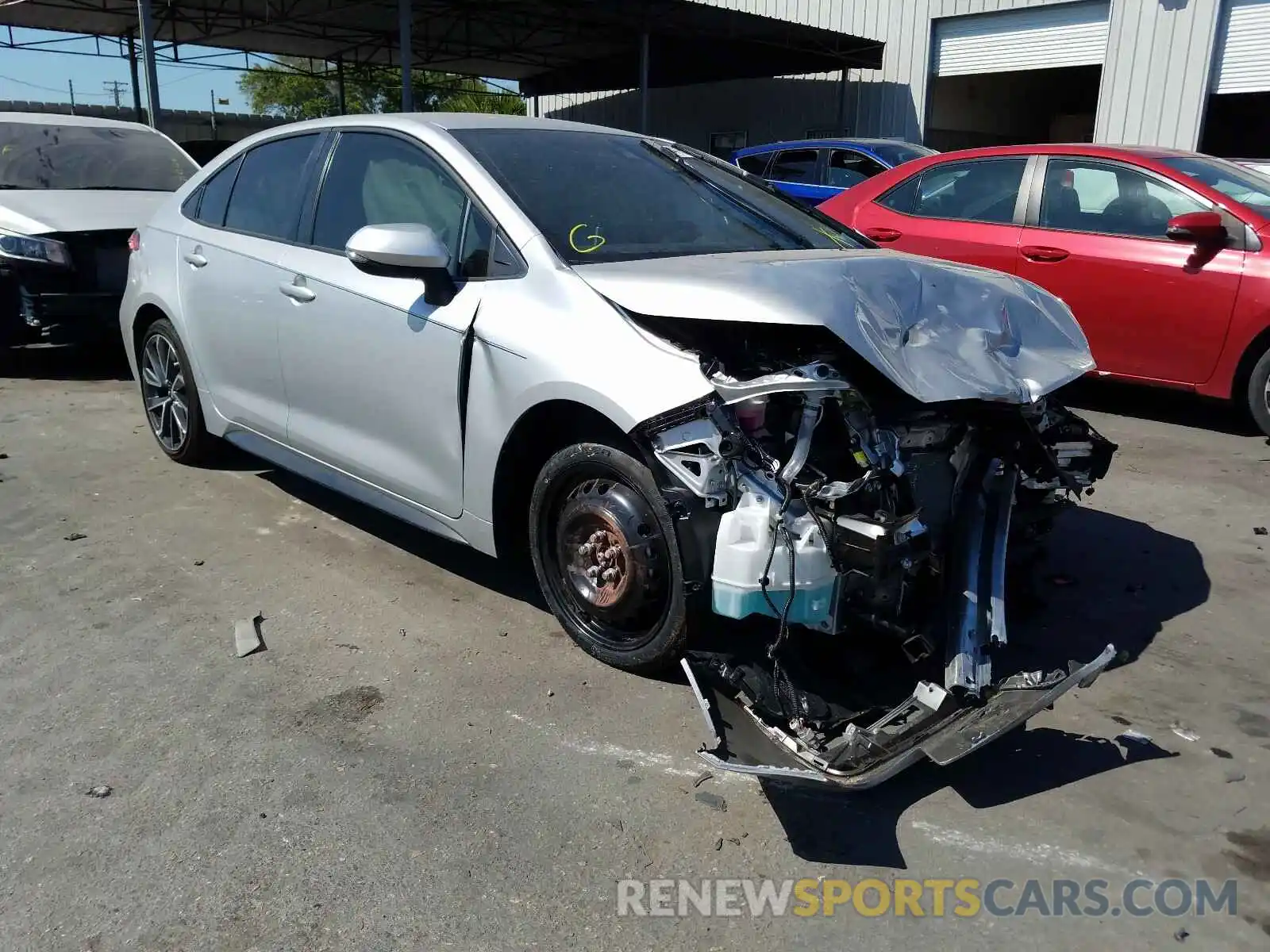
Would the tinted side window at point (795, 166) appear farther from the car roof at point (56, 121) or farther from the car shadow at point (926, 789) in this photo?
the car shadow at point (926, 789)

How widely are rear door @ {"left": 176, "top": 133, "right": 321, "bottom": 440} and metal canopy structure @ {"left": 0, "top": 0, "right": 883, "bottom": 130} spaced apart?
11396 mm

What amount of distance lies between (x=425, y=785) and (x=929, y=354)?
5.99ft

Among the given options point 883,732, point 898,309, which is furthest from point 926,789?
point 898,309

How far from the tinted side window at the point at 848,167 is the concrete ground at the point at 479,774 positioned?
7.67 meters

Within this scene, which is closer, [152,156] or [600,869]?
[600,869]

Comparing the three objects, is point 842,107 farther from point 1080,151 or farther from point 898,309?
point 898,309

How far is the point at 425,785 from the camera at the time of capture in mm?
2875

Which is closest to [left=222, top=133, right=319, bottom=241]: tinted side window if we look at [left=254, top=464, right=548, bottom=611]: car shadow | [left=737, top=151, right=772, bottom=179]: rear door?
[left=254, top=464, right=548, bottom=611]: car shadow

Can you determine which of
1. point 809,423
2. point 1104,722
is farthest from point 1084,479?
point 809,423

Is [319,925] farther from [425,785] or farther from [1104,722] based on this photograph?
[1104,722]

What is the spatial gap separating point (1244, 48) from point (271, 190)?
14.9 metres

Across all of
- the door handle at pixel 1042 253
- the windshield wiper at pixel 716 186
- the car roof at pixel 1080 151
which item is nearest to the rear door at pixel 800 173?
the car roof at pixel 1080 151

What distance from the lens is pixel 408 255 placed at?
3.44 m

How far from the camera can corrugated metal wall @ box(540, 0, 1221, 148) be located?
15.1 metres
